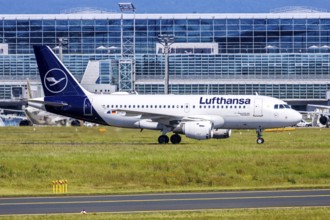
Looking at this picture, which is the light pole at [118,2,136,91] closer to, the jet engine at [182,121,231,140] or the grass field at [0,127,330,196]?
the jet engine at [182,121,231,140]

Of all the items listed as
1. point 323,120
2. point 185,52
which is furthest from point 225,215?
point 185,52

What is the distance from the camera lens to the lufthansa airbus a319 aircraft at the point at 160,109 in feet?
241

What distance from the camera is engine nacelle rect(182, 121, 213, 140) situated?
7056 centimetres

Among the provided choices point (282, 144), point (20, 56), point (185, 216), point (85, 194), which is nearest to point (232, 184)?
point (85, 194)

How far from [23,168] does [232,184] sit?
974 cm

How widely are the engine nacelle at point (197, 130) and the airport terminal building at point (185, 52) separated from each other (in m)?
76.4

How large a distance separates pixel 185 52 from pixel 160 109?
304 feet

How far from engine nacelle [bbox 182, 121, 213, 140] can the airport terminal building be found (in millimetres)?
76412

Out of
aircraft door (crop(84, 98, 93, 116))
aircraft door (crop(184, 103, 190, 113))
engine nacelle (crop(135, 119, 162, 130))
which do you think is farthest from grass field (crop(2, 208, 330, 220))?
aircraft door (crop(84, 98, 93, 116))

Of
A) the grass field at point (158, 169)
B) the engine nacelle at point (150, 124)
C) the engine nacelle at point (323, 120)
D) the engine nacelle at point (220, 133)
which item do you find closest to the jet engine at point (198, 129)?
the engine nacelle at point (150, 124)

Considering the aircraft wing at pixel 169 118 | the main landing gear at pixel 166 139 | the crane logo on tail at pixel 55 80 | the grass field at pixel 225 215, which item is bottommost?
the grass field at pixel 225 215

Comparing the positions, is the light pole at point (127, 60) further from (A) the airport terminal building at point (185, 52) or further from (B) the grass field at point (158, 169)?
(B) the grass field at point (158, 169)

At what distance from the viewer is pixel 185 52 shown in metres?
167

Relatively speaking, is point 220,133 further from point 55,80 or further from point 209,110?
point 55,80
